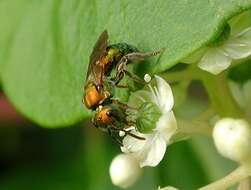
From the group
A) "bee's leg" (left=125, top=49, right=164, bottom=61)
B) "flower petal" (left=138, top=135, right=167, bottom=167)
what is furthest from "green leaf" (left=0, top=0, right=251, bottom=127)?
"flower petal" (left=138, top=135, right=167, bottom=167)

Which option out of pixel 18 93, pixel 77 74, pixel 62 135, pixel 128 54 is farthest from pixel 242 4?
pixel 62 135

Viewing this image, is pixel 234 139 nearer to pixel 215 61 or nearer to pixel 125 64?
pixel 215 61

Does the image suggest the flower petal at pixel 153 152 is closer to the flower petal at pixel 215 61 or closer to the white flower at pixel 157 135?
the white flower at pixel 157 135

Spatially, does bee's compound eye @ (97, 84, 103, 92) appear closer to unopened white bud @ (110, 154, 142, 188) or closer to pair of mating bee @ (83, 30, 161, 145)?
pair of mating bee @ (83, 30, 161, 145)

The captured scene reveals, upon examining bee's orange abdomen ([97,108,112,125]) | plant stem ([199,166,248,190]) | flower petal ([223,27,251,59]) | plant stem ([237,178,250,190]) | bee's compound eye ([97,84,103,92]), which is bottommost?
plant stem ([237,178,250,190])

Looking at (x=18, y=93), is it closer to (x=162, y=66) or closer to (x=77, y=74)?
(x=77, y=74)
